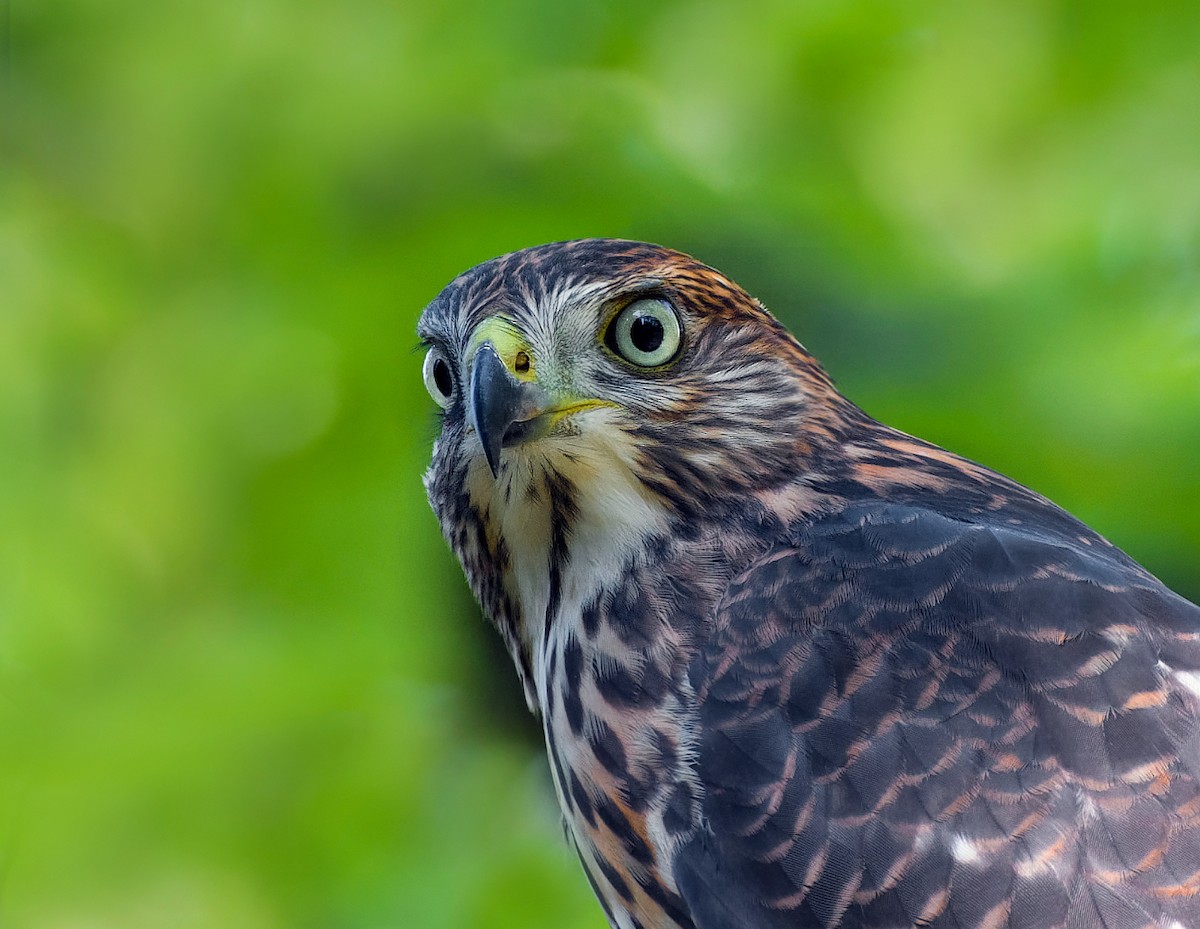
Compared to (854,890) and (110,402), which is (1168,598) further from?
(110,402)

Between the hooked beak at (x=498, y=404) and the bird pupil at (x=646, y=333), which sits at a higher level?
the bird pupil at (x=646, y=333)

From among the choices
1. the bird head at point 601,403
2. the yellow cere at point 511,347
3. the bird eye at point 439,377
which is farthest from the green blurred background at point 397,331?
the yellow cere at point 511,347

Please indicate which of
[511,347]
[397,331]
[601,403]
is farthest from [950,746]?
[397,331]

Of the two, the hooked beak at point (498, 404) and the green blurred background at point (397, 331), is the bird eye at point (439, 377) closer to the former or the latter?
the hooked beak at point (498, 404)

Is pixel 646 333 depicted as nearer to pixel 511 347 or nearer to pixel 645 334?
pixel 645 334

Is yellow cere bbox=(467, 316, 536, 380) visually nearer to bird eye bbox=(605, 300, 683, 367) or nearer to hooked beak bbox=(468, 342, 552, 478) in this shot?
hooked beak bbox=(468, 342, 552, 478)

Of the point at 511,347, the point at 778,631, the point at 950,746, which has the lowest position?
the point at 950,746

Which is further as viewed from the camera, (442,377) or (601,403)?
(442,377)
